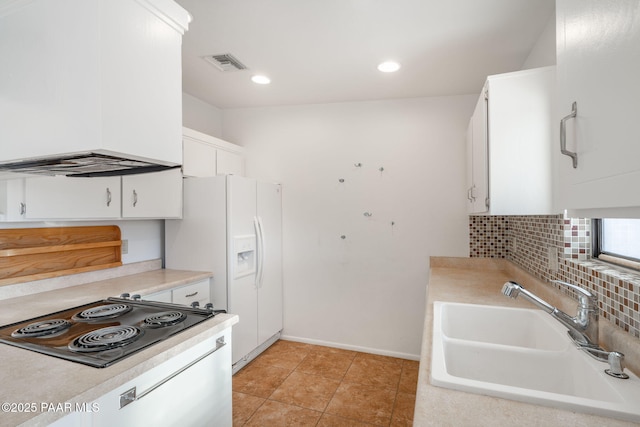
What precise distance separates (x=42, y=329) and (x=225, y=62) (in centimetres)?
200

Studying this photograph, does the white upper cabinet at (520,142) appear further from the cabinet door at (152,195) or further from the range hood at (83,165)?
the cabinet door at (152,195)

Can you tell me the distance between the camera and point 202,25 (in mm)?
1972

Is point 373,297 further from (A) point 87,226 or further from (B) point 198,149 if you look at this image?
(A) point 87,226

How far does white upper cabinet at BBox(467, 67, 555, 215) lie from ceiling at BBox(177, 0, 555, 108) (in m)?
0.49

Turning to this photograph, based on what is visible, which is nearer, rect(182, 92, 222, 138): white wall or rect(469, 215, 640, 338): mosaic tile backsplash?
rect(469, 215, 640, 338): mosaic tile backsplash

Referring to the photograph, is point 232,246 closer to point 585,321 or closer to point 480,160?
point 480,160

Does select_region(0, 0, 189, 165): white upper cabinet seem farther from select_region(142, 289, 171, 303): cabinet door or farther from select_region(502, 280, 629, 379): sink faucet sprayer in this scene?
select_region(502, 280, 629, 379): sink faucet sprayer

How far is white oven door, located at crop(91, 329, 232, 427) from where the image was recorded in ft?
3.55

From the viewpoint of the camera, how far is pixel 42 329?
53.8 inches

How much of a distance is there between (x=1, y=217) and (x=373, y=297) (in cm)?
284

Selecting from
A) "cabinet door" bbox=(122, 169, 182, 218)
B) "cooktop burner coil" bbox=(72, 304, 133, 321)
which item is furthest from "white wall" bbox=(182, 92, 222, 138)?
"cooktop burner coil" bbox=(72, 304, 133, 321)

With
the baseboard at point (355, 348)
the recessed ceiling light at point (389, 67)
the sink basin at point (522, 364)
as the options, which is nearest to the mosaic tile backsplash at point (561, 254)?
the sink basin at point (522, 364)

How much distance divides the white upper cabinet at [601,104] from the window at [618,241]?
76 cm

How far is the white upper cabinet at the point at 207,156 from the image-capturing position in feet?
9.22
